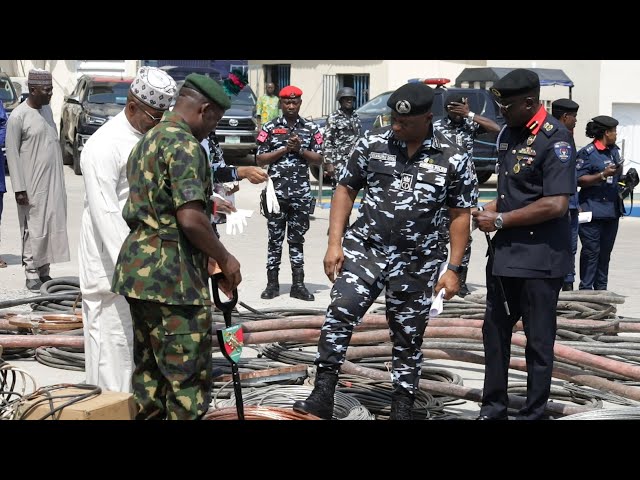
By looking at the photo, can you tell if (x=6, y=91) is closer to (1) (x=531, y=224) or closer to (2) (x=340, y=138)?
(2) (x=340, y=138)

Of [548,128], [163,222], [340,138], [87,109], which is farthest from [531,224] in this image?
[87,109]

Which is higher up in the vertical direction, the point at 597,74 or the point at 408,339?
the point at 597,74

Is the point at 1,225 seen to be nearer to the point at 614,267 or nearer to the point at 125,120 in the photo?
the point at 614,267

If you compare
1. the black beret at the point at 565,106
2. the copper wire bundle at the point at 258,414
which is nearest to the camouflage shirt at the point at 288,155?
the black beret at the point at 565,106

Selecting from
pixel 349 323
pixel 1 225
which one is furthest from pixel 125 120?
pixel 1 225

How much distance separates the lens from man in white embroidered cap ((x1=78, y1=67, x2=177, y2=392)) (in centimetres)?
573

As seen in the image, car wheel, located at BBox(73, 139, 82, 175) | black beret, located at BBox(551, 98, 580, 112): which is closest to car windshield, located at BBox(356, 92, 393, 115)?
car wheel, located at BBox(73, 139, 82, 175)

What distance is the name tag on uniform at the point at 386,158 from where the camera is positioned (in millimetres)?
5906

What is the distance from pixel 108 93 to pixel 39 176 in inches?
507

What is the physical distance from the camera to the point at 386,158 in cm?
593

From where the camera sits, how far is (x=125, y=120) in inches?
231

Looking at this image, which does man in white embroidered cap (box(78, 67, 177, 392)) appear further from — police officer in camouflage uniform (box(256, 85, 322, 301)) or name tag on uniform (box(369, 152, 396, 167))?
police officer in camouflage uniform (box(256, 85, 322, 301))

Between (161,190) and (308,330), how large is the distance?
297cm

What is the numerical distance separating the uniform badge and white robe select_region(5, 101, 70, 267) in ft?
19.0
